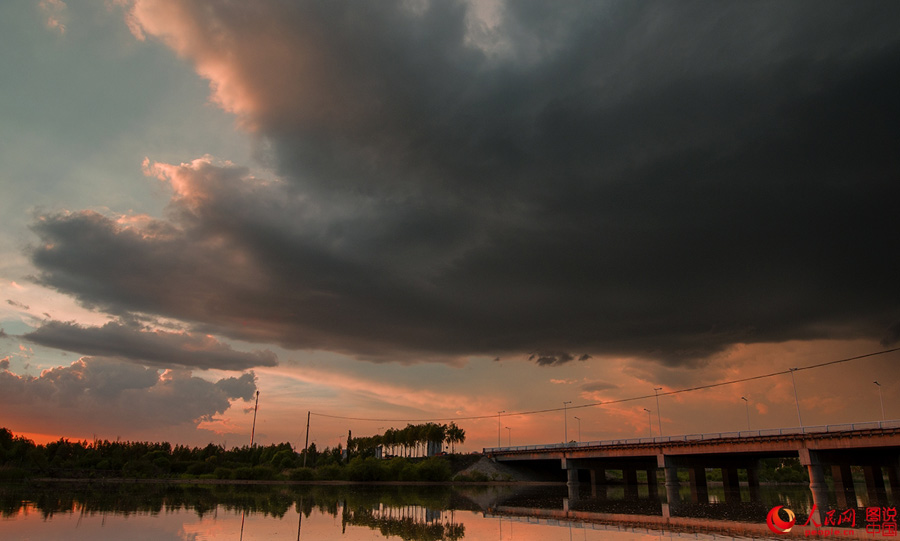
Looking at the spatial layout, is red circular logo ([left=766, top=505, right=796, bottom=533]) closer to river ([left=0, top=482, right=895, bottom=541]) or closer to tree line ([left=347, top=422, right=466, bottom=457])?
river ([left=0, top=482, right=895, bottom=541])

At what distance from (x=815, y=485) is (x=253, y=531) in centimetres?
7994

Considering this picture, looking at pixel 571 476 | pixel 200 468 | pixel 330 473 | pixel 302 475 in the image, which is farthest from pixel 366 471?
pixel 200 468

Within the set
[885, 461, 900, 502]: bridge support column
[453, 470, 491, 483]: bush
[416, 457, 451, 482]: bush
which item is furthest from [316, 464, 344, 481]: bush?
[885, 461, 900, 502]: bridge support column

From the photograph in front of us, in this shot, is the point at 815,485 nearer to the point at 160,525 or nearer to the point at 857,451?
the point at 857,451

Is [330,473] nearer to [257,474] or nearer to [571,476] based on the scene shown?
[257,474]

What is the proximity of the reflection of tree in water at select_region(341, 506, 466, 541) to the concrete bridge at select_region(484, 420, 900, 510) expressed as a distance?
3954cm

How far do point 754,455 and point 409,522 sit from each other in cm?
8326

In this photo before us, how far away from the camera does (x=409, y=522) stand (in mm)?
38844

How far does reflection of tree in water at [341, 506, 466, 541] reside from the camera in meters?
31.6

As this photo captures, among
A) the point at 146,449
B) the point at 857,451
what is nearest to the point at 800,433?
the point at 857,451

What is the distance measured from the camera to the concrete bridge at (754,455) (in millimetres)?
73062

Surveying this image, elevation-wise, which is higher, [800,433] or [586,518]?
[800,433]

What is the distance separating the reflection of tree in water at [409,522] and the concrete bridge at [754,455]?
3954 cm

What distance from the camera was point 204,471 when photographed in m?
132
